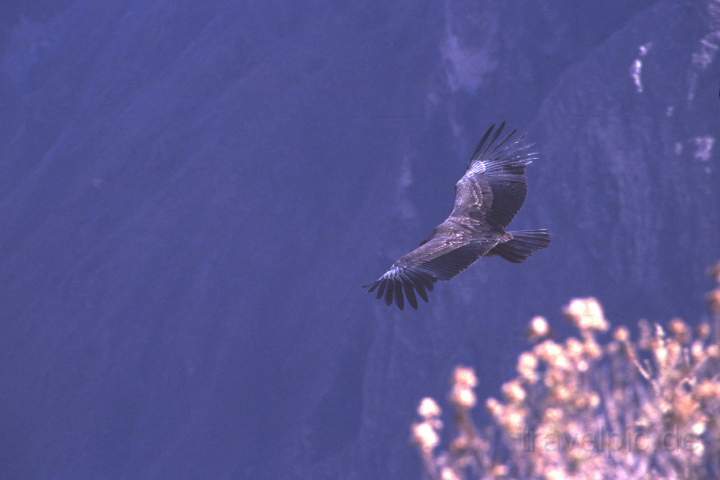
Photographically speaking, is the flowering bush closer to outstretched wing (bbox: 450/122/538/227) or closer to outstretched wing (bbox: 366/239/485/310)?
outstretched wing (bbox: 366/239/485/310)

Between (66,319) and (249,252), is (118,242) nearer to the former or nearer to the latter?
(66,319)

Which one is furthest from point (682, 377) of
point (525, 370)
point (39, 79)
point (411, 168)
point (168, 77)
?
point (39, 79)

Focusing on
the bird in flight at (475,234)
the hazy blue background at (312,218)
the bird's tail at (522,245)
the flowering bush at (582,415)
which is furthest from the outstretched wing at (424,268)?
the hazy blue background at (312,218)

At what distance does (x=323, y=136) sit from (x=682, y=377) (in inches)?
2449

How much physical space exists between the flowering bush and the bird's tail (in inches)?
176

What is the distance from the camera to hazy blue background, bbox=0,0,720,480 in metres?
50.8

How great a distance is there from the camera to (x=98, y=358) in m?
74.2

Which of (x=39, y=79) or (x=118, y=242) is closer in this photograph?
(x=118, y=242)

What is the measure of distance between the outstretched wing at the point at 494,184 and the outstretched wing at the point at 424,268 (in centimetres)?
132

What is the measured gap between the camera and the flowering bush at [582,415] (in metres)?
5.95

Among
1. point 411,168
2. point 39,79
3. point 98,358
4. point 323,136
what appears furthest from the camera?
point 39,79

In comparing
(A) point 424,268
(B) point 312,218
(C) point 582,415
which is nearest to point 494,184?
(A) point 424,268

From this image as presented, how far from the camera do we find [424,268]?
1062 cm

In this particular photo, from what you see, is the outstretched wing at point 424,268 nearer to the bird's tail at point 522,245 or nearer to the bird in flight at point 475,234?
the bird in flight at point 475,234
